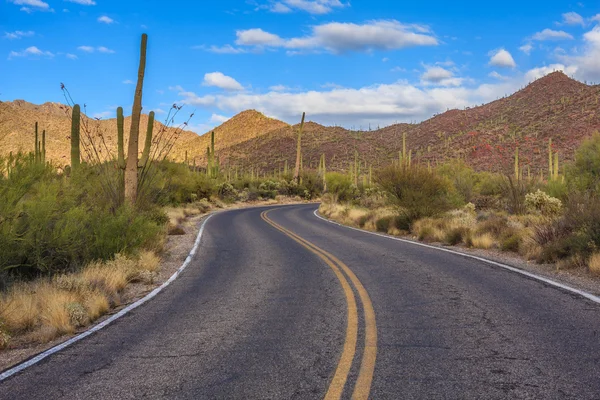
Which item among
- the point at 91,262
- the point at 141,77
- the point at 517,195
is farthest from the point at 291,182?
the point at 91,262

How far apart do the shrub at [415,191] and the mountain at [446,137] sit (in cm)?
3312

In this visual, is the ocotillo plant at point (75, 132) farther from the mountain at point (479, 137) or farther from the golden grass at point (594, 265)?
the mountain at point (479, 137)

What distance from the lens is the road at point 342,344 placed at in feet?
14.1

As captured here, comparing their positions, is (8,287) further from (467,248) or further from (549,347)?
(467,248)

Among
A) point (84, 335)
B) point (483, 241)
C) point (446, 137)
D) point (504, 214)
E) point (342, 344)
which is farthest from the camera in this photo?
point (446, 137)

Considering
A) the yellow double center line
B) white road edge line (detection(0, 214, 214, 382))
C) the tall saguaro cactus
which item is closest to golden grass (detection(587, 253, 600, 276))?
the yellow double center line

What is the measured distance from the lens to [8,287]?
786cm

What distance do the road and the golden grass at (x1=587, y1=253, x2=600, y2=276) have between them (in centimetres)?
134

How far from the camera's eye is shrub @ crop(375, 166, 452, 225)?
20.7m

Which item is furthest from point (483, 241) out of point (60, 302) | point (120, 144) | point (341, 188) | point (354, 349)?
point (341, 188)

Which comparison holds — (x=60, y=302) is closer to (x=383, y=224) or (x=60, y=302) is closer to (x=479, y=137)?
(x=383, y=224)

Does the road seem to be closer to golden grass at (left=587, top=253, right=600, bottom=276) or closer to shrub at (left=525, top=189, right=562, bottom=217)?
golden grass at (left=587, top=253, right=600, bottom=276)

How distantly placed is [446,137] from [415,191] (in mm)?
66449

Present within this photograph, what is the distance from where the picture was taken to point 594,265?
9.27 meters
